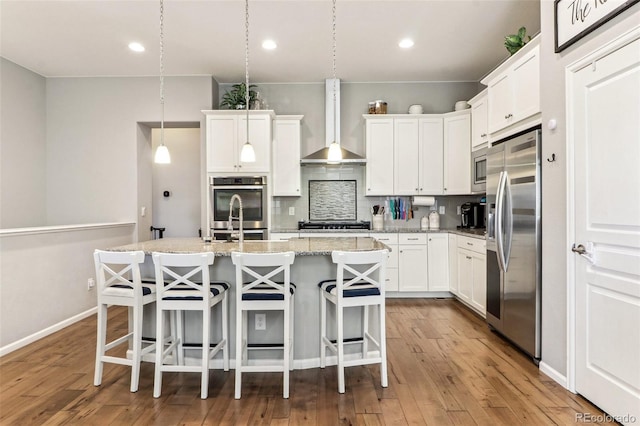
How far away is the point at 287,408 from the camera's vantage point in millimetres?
2211

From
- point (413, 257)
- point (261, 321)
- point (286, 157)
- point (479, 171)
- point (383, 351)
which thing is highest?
point (286, 157)

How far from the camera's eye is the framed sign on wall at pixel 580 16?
1988mm

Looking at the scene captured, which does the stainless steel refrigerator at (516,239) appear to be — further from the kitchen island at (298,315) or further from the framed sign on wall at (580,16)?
the kitchen island at (298,315)

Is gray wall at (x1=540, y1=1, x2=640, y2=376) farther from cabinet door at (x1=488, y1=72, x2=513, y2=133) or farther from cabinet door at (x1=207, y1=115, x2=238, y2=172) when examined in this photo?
cabinet door at (x1=207, y1=115, x2=238, y2=172)

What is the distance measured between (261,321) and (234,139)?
2.72 metres

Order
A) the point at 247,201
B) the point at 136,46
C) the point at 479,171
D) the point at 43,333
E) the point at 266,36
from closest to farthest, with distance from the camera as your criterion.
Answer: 1. the point at 43,333
2. the point at 266,36
3. the point at 136,46
4. the point at 479,171
5. the point at 247,201

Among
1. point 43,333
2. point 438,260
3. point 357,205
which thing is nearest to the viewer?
point 43,333

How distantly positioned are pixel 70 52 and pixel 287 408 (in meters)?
4.51

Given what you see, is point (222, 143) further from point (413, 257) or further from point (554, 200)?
point (554, 200)

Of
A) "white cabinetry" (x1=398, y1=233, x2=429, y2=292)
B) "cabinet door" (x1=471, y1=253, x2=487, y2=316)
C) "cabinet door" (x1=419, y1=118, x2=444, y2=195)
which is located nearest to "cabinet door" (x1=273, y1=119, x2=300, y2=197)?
"white cabinetry" (x1=398, y1=233, x2=429, y2=292)

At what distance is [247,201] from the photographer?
15.4 feet

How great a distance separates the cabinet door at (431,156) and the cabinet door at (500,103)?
1.35 meters

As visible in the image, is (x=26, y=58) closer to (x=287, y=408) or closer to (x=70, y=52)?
(x=70, y=52)

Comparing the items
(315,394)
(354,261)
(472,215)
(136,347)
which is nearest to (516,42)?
(472,215)
